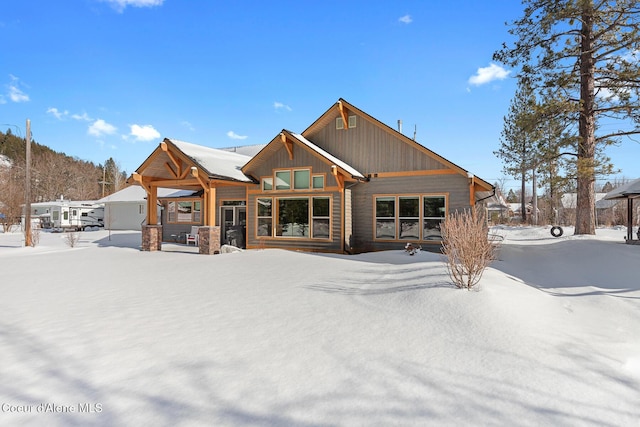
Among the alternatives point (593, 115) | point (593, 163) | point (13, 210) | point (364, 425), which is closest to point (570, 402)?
point (364, 425)

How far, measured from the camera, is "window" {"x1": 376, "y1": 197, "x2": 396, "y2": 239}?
13398 millimetres

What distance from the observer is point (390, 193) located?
44.0ft

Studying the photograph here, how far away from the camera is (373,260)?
34.0ft

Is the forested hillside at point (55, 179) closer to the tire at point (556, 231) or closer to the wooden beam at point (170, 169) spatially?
the wooden beam at point (170, 169)

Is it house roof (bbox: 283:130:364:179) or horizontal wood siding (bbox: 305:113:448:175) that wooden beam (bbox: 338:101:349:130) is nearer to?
horizontal wood siding (bbox: 305:113:448:175)

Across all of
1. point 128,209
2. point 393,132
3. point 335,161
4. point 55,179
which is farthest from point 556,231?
point 55,179

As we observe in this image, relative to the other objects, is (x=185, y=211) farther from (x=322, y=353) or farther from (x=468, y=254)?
(x=322, y=353)

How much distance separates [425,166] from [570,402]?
10.8 m

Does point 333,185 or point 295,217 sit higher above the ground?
point 333,185

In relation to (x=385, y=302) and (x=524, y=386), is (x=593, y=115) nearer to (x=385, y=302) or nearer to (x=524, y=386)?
(x=385, y=302)

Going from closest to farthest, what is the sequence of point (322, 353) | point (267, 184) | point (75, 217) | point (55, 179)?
point (322, 353), point (267, 184), point (75, 217), point (55, 179)

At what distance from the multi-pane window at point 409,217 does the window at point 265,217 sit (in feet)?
14.2

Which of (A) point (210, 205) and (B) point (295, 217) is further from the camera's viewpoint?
(B) point (295, 217)

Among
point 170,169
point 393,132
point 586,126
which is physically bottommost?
point 170,169
